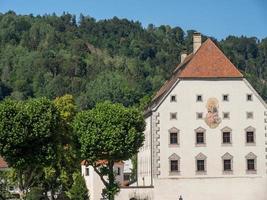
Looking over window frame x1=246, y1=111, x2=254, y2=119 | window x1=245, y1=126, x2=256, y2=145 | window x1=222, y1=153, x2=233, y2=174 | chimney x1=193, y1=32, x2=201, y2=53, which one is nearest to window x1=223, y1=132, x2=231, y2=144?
window x1=222, y1=153, x2=233, y2=174

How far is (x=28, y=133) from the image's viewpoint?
60688 millimetres

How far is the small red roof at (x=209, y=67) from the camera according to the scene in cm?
6544

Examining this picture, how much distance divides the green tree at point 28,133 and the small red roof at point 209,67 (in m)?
12.8

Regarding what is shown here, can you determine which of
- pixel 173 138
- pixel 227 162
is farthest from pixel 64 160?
pixel 227 162

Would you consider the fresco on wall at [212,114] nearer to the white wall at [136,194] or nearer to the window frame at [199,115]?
the window frame at [199,115]

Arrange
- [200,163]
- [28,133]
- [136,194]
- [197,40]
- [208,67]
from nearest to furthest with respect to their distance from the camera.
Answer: [28,133] → [136,194] → [200,163] → [208,67] → [197,40]

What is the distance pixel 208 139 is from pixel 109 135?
9.08 meters

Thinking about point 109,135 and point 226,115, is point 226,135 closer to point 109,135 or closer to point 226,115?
point 226,115

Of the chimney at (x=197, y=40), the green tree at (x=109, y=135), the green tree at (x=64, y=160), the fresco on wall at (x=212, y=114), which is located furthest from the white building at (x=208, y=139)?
the green tree at (x=64, y=160)

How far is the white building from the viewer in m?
64.4

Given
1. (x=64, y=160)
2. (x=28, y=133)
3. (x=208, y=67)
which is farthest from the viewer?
(x=64, y=160)

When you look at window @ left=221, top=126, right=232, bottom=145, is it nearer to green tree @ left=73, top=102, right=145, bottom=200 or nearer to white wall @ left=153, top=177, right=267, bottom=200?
white wall @ left=153, top=177, right=267, bottom=200

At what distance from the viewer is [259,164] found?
65.1 m

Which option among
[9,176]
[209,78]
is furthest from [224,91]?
[9,176]
